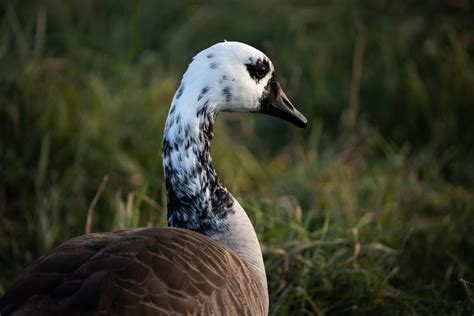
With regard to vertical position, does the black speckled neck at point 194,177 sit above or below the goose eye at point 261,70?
below

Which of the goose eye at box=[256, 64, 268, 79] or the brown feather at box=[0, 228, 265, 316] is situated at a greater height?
the goose eye at box=[256, 64, 268, 79]

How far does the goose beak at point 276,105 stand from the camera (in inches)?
135

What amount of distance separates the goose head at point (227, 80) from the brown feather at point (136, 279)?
0.55 metres

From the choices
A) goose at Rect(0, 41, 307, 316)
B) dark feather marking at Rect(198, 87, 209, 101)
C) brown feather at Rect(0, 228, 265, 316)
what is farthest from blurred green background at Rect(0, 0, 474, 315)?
dark feather marking at Rect(198, 87, 209, 101)

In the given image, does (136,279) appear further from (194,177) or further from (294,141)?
(294,141)

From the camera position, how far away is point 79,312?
2.55 meters

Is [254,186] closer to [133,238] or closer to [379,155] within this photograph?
[379,155]

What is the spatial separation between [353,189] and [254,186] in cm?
70

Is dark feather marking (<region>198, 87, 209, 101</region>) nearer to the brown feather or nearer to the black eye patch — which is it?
the black eye patch

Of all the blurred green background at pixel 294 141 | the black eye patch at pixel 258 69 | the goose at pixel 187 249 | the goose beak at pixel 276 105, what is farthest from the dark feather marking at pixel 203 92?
the blurred green background at pixel 294 141

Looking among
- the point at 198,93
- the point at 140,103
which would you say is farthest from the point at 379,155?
the point at 198,93

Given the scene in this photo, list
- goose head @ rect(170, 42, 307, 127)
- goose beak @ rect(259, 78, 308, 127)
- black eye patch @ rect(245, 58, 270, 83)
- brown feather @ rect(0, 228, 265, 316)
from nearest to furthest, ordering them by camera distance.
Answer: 1. brown feather @ rect(0, 228, 265, 316)
2. goose head @ rect(170, 42, 307, 127)
3. black eye patch @ rect(245, 58, 270, 83)
4. goose beak @ rect(259, 78, 308, 127)

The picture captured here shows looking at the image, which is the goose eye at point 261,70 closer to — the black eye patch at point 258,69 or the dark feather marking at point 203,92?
the black eye patch at point 258,69

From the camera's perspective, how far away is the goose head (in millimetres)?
3127
